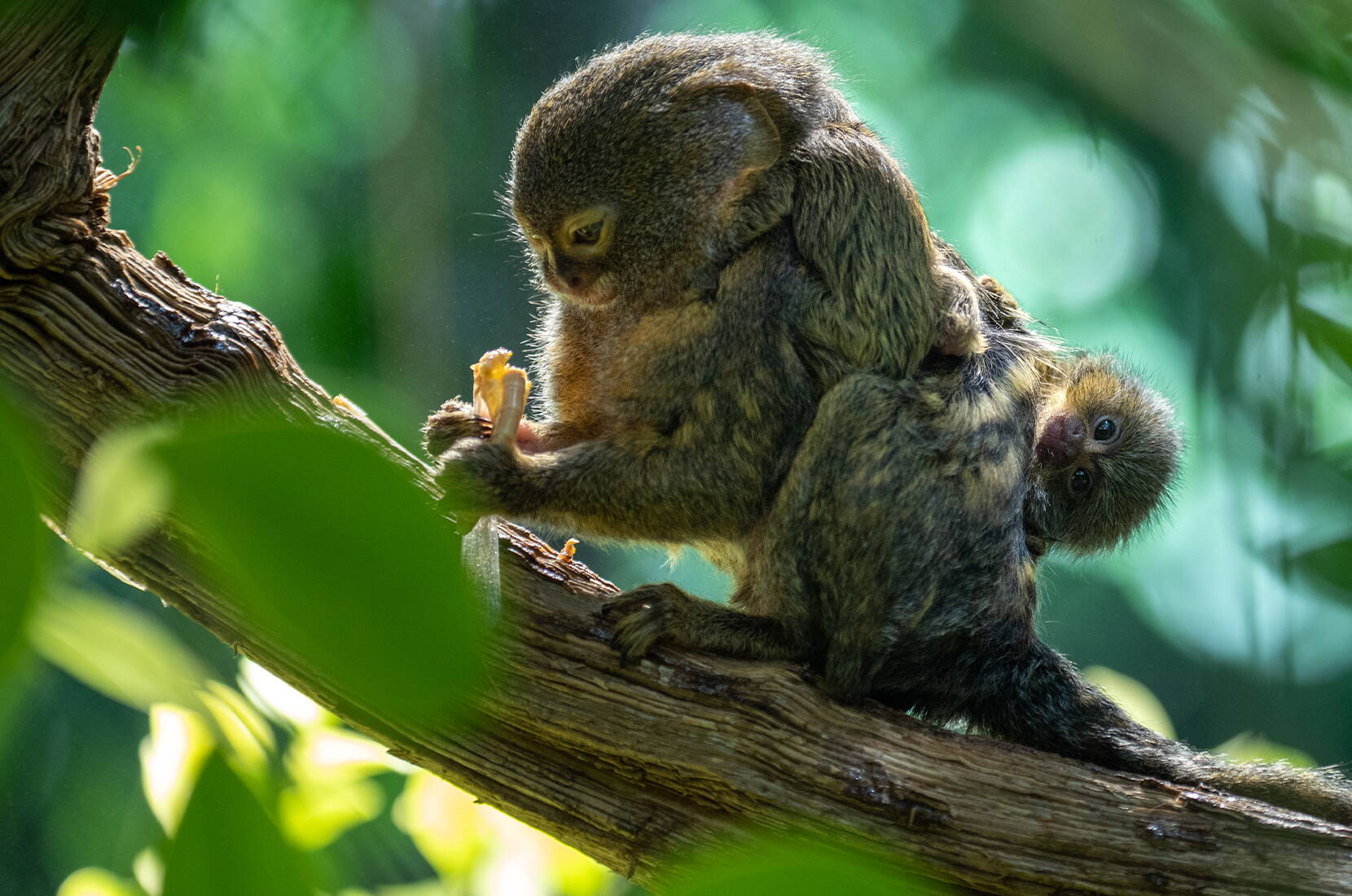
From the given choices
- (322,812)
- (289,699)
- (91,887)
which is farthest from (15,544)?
(289,699)

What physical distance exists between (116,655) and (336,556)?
138 mm

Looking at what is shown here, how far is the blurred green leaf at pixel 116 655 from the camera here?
0.38 meters

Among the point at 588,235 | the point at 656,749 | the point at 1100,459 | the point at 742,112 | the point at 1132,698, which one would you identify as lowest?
the point at 656,749

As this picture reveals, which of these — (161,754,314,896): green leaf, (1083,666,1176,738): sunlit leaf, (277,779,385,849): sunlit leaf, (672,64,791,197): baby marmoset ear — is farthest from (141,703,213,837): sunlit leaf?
(1083,666,1176,738): sunlit leaf

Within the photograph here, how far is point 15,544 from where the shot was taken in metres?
0.29

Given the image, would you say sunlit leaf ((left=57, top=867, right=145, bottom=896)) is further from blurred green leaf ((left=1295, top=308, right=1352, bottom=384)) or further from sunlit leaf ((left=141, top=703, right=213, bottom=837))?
blurred green leaf ((left=1295, top=308, right=1352, bottom=384))

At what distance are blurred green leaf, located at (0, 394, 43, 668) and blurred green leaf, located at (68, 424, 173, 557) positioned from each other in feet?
0.07

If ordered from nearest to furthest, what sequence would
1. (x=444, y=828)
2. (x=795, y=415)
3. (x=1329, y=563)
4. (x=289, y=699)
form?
1. (x=1329, y=563)
2. (x=289, y=699)
3. (x=444, y=828)
4. (x=795, y=415)

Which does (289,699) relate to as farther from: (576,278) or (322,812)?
(576,278)

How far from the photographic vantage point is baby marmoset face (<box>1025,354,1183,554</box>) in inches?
103

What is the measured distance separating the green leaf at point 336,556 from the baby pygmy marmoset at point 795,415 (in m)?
1.99

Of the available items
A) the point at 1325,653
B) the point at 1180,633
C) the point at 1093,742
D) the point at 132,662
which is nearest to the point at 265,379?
the point at 132,662

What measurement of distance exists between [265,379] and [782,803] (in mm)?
1272

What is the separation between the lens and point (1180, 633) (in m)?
3.89
